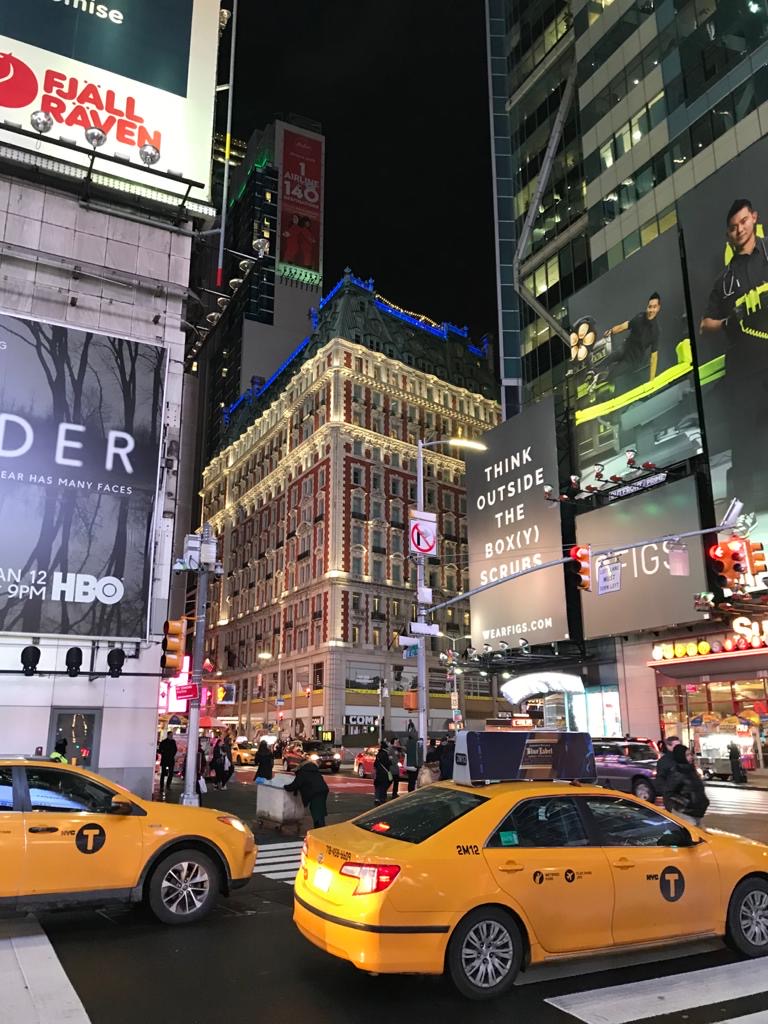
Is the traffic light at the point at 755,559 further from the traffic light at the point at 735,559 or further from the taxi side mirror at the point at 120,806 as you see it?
the taxi side mirror at the point at 120,806

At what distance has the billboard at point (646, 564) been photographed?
1298 inches

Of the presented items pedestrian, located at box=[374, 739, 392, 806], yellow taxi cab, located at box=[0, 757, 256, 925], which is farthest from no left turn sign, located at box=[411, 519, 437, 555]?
yellow taxi cab, located at box=[0, 757, 256, 925]

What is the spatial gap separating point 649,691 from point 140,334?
93.9ft

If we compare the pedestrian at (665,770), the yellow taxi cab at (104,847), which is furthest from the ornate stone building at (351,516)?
the yellow taxi cab at (104,847)

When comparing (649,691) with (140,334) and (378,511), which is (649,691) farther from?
(378,511)

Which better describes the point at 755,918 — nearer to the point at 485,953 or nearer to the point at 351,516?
the point at 485,953

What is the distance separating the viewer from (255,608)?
8325cm

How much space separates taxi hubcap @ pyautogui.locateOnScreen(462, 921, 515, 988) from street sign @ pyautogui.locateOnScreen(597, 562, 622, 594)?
70.9ft

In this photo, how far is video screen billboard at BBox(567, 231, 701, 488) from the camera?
3497 cm

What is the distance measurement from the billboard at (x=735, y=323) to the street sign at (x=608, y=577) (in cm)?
660

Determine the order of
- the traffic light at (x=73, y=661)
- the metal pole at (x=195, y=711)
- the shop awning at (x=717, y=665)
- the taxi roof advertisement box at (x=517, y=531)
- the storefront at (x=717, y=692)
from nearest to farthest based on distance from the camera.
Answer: the metal pole at (x=195, y=711) → the traffic light at (x=73, y=661) → the shop awning at (x=717, y=665) → the storefront at (x=717, y=692) → the taxi roof advertisement box at (x=517, y=531)

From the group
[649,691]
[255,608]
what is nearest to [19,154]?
[649,691]

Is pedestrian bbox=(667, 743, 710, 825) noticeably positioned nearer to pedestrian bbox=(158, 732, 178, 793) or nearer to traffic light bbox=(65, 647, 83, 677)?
traffic light bbox=(65, 647, 83, 677)

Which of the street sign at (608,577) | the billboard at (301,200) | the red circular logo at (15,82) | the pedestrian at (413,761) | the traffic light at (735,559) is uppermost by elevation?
the billboard at (301,200)
